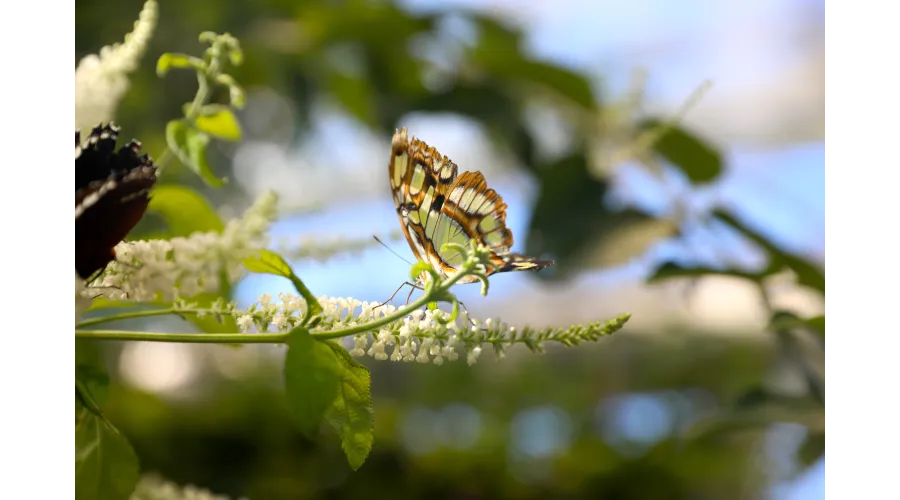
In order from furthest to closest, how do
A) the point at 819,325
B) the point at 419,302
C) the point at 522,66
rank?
the point at 522,66, the point at 819,325, the point at 419,302

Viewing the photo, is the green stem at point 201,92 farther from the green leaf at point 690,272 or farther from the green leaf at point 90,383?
the green leaf at point 690,272

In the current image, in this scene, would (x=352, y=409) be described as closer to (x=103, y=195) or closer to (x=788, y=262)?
(x=103, y=195)

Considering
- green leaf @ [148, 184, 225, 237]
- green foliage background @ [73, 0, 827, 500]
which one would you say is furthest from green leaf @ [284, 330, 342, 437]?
green foliage background @ [73, 0, 827, 500]

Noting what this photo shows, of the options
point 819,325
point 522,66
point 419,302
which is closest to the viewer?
point 419,302

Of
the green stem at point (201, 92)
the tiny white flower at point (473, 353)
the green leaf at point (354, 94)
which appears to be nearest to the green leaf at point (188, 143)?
the green stem at point (201, 92)

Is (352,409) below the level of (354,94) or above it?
below

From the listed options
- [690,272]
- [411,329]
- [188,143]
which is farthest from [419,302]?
[690,272]

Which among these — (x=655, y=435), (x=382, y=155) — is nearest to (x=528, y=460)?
(x=655, y=435)
